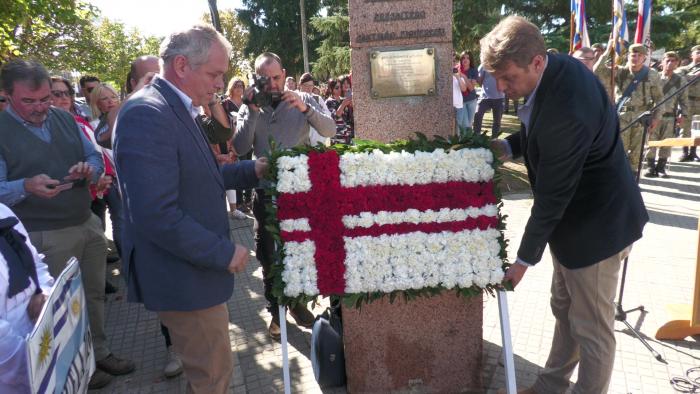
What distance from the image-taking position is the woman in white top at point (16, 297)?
174 centimetres

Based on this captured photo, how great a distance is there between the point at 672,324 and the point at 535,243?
6.62 ft

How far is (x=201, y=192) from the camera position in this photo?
2.03 metres

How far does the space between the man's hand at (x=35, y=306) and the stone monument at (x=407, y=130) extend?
5.38 feet

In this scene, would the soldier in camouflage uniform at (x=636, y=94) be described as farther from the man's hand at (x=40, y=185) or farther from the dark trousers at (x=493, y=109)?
the man's hand at (x=40, y=185)

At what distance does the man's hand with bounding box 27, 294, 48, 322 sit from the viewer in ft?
6.80

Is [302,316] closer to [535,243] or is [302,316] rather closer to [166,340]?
[166,340]

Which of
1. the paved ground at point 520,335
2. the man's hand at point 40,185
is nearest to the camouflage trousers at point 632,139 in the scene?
the paved ground at point 520,335

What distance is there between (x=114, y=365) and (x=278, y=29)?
30277mm

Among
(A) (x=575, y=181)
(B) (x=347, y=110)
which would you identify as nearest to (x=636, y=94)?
(B) (x=347, y=110)

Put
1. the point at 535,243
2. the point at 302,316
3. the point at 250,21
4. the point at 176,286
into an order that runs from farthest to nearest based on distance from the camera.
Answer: the point at 250,21 → the point at 302,316 → the point at 535,243 → the point at 176,286

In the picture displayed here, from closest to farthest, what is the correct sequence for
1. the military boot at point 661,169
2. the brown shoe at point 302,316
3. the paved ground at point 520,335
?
the paved ground at point 520,335 → the brown shoe at point 302,316 → the military boot at point 661,169

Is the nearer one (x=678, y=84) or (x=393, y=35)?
(x=393, y=35)

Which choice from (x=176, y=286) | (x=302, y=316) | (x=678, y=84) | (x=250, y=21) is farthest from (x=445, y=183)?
(x=250, y=21)

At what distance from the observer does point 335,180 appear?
2.38 meters
